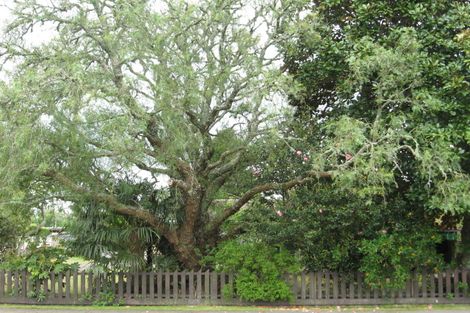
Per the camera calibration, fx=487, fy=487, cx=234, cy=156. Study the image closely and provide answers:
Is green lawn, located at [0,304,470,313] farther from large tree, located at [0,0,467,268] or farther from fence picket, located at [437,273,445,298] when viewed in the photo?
large tree, located at [0,0,467,268]

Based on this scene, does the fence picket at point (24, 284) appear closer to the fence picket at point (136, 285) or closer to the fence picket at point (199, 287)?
the fence picket at point (136, 285)

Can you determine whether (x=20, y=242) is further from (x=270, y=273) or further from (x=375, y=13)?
(x=375, y=13)

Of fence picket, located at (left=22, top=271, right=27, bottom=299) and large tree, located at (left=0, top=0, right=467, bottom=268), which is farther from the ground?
large tree, located at (left=0, top=0, right=467, bottom=268)

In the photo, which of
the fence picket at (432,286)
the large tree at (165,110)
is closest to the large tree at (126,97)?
the large tree at (165,110)

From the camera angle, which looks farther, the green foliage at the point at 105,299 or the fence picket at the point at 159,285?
the fence picket at the point at 159,285

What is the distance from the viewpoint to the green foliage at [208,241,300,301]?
1174 cm

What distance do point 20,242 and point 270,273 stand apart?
7.43 m

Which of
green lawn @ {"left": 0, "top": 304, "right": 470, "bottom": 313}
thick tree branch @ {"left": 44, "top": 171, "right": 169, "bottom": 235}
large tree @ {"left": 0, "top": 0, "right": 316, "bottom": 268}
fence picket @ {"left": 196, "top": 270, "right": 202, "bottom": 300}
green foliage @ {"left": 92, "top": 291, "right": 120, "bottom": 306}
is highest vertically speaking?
Result: large tree @ {"left": 0, "top": 0, "right": 316, "bottom": 268}

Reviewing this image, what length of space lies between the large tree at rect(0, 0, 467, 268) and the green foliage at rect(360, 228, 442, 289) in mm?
1863

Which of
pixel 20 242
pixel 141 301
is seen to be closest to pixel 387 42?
pixel 141 301

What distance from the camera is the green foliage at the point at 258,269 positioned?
11.7 meters

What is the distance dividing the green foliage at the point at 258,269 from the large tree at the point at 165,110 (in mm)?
1530

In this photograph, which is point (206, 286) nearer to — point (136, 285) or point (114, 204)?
point (136, 285)

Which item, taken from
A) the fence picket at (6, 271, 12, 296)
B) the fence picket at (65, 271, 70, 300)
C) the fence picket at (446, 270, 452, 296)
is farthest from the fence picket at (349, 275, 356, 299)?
the fence picket at (6, 271, 12, 296)
